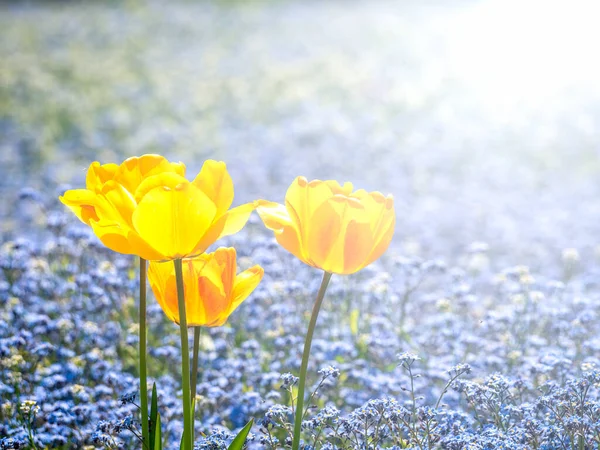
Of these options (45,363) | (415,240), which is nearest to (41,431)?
(45,363)

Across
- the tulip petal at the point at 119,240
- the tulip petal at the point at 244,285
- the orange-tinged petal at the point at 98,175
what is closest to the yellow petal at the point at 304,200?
the tulip petal at the point at 244,285

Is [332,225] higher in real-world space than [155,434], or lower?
higher

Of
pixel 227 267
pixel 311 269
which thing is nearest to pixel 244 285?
pixel 227 267

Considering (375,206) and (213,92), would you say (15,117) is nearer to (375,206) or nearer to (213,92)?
(213,92)

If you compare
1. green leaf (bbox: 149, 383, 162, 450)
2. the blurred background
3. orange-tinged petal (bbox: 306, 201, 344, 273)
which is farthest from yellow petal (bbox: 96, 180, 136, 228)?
the blurred background

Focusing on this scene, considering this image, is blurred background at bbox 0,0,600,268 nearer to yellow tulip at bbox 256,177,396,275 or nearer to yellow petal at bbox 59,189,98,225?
yellow tulip at bbox 256,177,396,275

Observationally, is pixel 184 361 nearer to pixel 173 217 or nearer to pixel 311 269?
pixel 173 217

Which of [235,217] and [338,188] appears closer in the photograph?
[235,217]
